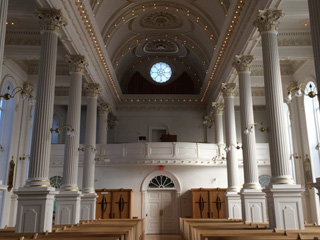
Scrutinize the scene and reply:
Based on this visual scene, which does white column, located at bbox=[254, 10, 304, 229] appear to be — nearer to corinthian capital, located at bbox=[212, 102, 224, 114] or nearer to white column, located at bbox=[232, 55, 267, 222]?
white column, located at bbox=[232, 55, 267, 222]

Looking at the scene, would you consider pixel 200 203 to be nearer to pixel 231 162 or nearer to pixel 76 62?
pixel 231 162

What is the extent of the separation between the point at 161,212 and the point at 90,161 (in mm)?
6522

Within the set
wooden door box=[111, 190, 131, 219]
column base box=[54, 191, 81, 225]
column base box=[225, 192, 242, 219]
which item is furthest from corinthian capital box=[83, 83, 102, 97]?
column base box=[225, 192, 242, 219]

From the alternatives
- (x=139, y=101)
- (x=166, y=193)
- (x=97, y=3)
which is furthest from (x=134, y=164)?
(x=97, y=3)

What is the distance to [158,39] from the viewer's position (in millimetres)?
22484

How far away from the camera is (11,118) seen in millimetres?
16516

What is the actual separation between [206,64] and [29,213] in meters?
15.3

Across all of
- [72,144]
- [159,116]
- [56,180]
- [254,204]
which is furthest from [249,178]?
[159,116]

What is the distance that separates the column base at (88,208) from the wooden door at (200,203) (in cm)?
690

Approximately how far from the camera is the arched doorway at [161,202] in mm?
19812

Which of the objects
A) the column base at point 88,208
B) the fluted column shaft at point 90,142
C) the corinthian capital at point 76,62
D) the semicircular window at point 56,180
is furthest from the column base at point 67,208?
the semicircular window at point 56,180

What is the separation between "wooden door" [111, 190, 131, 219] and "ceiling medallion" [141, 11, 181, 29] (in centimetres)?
982

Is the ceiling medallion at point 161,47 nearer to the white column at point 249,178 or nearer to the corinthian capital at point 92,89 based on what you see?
the corinthian capital at point 92,89

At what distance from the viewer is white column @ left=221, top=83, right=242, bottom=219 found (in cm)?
1491
